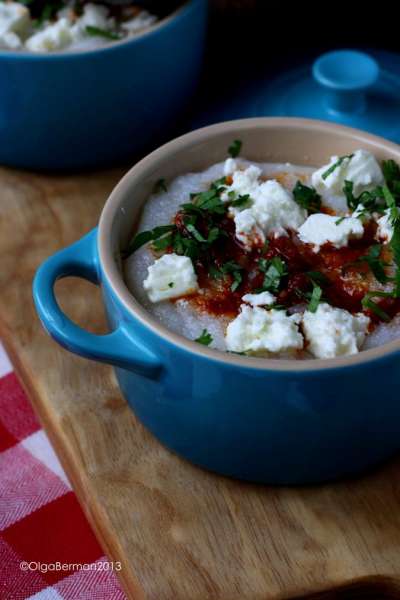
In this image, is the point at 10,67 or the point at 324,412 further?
the point at 10,67

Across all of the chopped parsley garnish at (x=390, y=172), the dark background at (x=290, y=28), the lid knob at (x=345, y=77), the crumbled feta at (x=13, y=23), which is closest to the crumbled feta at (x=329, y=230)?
the chopped parsley garnish at (x=390, y=172)

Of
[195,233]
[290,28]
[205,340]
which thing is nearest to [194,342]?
[205,340]

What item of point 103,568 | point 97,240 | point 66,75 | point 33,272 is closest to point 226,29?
point 66,75

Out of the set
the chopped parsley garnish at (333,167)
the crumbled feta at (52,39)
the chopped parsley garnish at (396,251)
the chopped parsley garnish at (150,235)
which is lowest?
the chopped parsley garnish at (396,251)

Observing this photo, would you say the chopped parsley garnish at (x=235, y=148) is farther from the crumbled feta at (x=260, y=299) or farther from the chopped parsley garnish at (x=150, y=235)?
the crumbled feta at (x=260, y=299)

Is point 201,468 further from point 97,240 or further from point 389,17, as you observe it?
point 389,17
